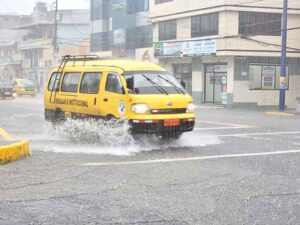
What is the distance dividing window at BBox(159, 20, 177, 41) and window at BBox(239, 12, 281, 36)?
6.63 meters

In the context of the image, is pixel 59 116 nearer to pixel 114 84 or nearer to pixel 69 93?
pixel 69 93

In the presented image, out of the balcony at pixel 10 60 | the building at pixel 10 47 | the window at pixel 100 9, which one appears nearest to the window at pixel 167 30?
the window at pixel 100 9

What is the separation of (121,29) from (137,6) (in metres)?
3.33

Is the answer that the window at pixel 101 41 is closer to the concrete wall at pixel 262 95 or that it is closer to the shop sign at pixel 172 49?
the shop sign at pixel 172 49

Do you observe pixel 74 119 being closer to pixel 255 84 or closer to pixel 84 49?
pixel 255 84

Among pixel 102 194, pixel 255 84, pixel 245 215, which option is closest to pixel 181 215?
pixel 245 215

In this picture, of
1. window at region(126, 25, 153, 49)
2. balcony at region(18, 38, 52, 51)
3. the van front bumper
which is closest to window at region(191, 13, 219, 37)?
window at region(126, 25, 153, 49)

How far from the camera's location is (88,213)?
621cm

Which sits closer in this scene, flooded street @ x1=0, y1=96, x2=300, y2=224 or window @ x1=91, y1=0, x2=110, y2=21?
flooded street @ x1=0, y1=96, x2=300, y2=224

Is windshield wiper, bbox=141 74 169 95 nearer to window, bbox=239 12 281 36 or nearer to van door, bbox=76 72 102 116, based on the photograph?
van door, bbox=76 72 102 116

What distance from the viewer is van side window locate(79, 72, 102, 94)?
42.9 ft

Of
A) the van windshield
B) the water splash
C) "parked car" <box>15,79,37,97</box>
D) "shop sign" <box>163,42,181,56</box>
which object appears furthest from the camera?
"parked car" <box>15,79,37,97</box>

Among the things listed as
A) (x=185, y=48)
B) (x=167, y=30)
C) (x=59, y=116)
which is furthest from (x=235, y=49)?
(x=59, y=116)

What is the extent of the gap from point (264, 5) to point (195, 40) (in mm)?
5313
